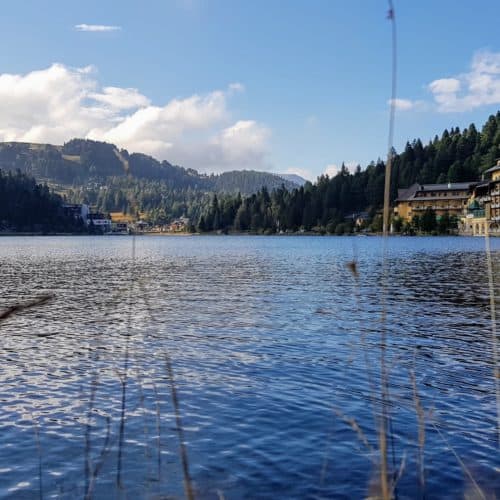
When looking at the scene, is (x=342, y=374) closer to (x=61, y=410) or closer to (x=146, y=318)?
(x=61, y=410)

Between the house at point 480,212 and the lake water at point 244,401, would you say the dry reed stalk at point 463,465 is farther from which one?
the house at point 480,212

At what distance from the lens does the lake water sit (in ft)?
25.6

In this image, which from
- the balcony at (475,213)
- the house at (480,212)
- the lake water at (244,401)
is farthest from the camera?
the balcony at (475,213)

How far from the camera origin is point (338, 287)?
37438mm

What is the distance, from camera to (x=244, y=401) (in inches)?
462

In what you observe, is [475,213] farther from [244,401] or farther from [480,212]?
[244,401]

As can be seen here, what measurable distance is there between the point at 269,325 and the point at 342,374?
8.08 m

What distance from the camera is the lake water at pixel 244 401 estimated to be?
25.6 ft

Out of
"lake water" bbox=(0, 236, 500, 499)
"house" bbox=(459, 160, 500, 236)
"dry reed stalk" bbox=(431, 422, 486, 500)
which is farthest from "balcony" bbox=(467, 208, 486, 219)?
"dry reed stalk" bbox=(431, 422, 486, 500)

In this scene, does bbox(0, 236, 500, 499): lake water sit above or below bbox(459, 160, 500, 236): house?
below


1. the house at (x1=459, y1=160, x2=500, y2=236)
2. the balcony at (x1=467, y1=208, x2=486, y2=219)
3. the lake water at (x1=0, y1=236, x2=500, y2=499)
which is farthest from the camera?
the balcony at (x1=467, y1=208, x2=486, y2=219)

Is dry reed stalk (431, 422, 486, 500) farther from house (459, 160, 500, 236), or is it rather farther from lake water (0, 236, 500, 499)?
house (459, 160, 500, 236)

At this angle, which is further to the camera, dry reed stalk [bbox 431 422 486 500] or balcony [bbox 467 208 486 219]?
balcony [bbox 467 208 486 219]

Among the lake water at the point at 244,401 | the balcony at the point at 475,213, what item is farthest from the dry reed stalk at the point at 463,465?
the balcony at the point at 475,213
